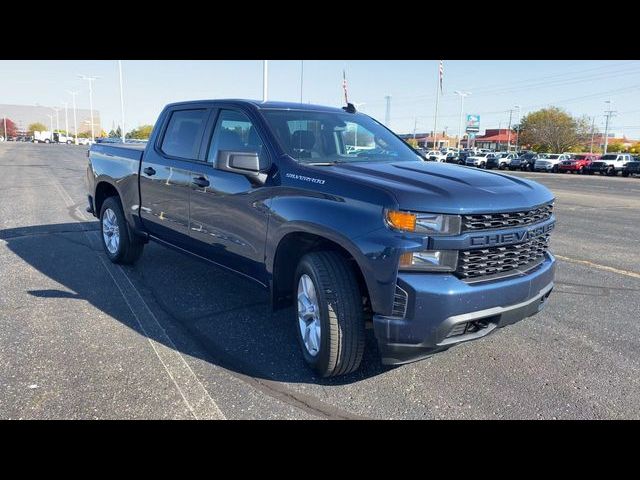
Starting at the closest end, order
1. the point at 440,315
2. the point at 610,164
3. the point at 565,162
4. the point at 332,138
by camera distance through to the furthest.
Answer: the point at 440,315 < the point at 332,138 < the point at 610,164 < the point at 565,162

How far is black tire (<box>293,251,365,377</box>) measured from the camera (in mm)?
3070

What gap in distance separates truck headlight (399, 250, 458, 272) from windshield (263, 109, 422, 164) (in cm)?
128

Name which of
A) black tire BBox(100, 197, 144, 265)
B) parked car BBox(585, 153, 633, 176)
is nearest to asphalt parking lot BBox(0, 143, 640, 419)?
black tire BBox(100, 197, 144, 265)

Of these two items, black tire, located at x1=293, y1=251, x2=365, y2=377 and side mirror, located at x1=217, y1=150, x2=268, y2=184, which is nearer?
black tire, located at x1=293, y1=251, x2=365, y2=377

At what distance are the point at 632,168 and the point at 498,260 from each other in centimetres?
4375

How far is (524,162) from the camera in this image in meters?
A: 47.4

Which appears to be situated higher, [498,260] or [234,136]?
[234,136]

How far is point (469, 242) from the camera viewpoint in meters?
2.86

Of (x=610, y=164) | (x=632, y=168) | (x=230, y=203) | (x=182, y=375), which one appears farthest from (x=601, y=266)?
(x=610, y=164)

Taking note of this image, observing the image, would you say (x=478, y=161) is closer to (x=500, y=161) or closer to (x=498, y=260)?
(x=500, y=161)

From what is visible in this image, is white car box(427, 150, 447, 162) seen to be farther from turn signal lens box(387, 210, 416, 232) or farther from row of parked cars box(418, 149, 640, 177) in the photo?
turn signal lens box(387, 210, 416, 232)
